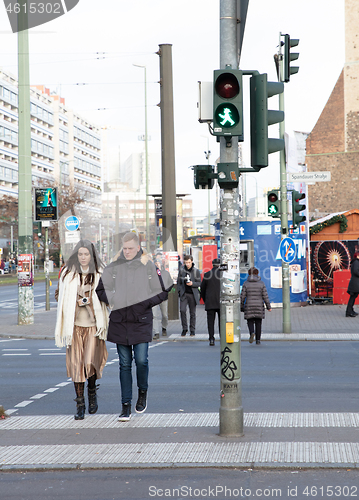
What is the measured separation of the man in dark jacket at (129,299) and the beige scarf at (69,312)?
0.55 ft

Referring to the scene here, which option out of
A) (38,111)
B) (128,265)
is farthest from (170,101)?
(38,111)

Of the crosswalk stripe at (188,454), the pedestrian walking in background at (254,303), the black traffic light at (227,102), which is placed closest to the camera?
the crosswalk stripe at (188,454)

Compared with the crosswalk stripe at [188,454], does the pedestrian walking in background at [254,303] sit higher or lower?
higher

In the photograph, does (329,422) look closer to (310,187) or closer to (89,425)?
(89,425)

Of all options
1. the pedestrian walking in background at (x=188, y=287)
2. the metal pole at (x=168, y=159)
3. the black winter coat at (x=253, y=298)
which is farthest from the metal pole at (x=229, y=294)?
the metal pole at (x=168, y=159)

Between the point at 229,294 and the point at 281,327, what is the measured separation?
11753 mm

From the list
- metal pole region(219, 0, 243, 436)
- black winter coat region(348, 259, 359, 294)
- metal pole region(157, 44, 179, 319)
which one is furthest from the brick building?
metal pole region(219, 0, 243, 436)

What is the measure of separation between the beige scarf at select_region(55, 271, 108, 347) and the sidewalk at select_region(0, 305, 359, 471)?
36.0 inches

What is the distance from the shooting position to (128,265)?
7.04 m

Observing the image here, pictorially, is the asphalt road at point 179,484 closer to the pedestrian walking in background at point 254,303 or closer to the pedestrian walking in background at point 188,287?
the pedestrian walking in background at point 254,303

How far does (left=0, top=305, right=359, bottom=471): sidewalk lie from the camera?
5.55 meters

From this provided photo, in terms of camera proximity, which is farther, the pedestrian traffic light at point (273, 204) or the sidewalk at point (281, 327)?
the pedestrian traffic light at point (273, 204)

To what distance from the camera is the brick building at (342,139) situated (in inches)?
1725

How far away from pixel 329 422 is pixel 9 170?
104119 millimetres
